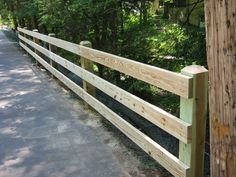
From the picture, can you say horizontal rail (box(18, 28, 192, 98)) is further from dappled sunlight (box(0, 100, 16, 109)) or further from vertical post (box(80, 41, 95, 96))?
dappled sunlight (box(0, 100, 16, 109))

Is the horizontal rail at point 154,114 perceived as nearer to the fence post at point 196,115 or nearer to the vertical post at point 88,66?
the fence post at point 196,115

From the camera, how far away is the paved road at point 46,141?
3822mm

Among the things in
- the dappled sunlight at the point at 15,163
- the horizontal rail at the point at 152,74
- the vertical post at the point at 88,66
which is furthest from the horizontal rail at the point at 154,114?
the dappled sunlight at the point at 15,163

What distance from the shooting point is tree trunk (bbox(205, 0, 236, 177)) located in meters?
1.97

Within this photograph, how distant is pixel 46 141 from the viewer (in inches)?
183

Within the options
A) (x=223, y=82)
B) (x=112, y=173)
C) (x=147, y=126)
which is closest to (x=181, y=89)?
(x=223, y=82)

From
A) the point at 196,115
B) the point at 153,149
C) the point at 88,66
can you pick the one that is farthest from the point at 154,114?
the point at 88,66

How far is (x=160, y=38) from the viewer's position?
18.5ft

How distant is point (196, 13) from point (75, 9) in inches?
117

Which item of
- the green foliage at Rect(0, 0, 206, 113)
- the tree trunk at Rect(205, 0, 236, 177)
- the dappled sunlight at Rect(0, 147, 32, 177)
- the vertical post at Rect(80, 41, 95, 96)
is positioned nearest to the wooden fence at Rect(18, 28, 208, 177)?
the tree trunk at Rect(205, 0, 236, 177)

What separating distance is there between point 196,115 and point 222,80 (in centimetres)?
73

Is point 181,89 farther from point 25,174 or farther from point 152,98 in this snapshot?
point 152,98

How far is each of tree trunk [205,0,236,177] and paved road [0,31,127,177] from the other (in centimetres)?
157

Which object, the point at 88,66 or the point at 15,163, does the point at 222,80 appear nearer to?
the point at 15,163
